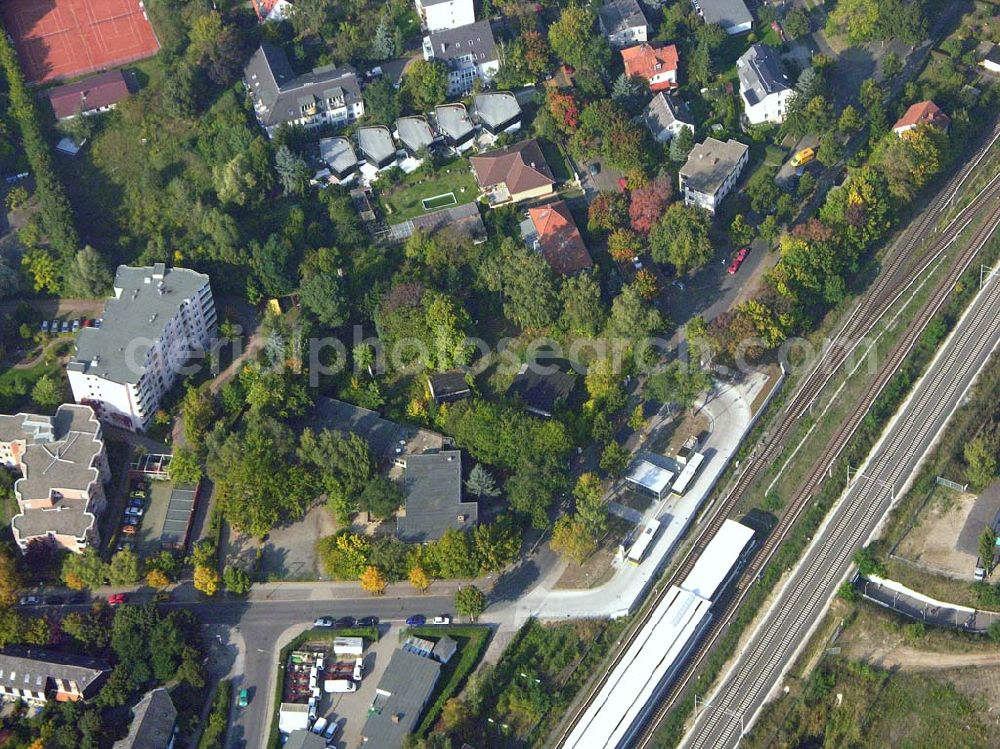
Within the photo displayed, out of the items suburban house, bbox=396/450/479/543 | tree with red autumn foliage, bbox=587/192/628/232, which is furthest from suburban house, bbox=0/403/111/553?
tree with red autumn foliage, bbox=587/192/628/232

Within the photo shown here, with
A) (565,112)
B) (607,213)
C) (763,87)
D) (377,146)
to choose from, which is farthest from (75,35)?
(763,87)

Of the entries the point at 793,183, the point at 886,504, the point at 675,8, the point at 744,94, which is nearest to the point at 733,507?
the point at 886,504

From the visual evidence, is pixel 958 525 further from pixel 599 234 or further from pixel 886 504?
pixel 599 234

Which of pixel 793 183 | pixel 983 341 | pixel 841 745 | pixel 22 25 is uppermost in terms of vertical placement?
pixel 22 25

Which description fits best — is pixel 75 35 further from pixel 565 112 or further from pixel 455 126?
pixel 565 112

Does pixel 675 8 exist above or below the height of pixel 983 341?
above

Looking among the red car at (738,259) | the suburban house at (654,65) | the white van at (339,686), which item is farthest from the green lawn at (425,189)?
the white van at (339,686)
